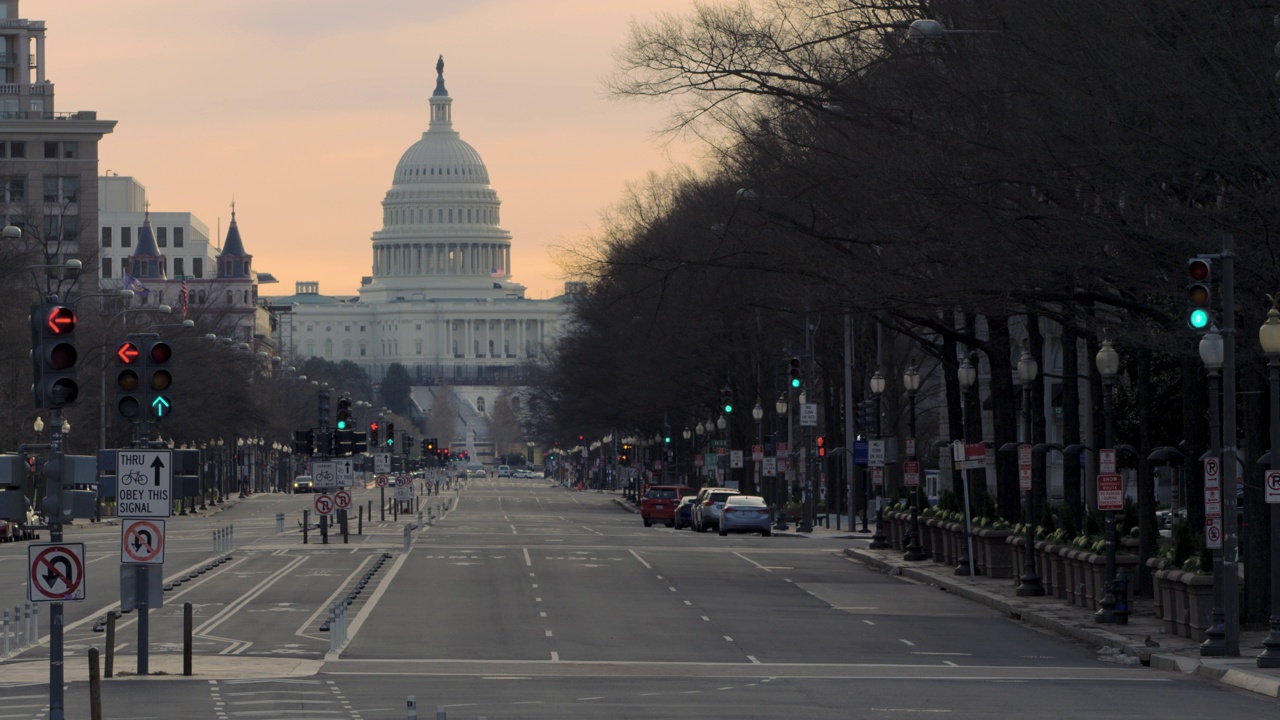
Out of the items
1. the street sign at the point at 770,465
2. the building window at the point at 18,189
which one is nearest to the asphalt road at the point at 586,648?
the street sign at the point at 770,465

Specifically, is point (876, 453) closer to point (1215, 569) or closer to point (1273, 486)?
point (1215, 569)

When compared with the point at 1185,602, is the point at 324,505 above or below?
above

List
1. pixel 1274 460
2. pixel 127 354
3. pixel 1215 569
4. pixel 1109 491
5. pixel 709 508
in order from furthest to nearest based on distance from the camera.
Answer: pixel 709 508 → pixel 1109 491 → pixel 1215 569 → pixel 1274 460 → pixel 127 354

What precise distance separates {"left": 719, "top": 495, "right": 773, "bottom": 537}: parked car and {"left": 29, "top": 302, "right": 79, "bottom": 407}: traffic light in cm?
4901

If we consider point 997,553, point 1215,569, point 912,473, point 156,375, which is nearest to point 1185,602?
point 1215,569

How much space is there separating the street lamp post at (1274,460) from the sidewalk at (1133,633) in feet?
0.87

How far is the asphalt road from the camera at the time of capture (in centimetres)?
2166

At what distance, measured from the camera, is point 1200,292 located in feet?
82.1

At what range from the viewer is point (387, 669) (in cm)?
2556

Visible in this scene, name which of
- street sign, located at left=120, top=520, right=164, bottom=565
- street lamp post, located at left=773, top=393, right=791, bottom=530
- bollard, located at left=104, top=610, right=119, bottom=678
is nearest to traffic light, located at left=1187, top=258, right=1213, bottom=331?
street sign, located at left=120, top=520, right=164, bottom=565

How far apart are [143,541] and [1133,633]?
532 inches

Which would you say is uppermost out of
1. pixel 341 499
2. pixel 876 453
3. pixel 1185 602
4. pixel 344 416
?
pixel 344 416

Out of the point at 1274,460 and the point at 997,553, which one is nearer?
the point at 1274,460

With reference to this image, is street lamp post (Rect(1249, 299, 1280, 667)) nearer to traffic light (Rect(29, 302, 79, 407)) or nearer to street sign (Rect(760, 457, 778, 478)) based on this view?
traffic light (Rect(29, 302, 79, 407))
